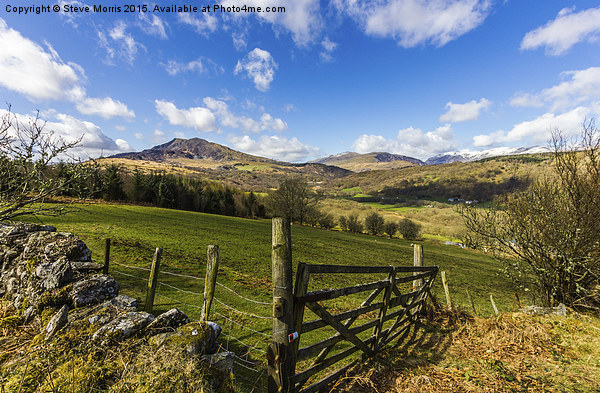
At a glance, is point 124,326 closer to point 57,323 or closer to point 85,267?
point 57,323

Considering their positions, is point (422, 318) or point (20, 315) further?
point (422, 318)

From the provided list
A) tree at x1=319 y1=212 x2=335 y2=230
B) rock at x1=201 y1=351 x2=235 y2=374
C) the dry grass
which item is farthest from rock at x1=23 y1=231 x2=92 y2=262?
tree at x1=319 y1=212 x2=335 y2=230

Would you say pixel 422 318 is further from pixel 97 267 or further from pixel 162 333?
pixel 97 267

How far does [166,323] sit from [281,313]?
1.91 m

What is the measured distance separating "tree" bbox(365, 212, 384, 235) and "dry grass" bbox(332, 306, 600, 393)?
5838cm

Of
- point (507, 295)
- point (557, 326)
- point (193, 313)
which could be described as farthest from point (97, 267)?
point (507, 295)

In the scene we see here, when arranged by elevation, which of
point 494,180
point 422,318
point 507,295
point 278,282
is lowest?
point 507,295

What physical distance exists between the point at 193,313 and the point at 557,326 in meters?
11.3

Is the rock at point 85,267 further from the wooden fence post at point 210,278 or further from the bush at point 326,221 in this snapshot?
the bush at point 326,221

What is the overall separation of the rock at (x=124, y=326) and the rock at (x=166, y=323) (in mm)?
129

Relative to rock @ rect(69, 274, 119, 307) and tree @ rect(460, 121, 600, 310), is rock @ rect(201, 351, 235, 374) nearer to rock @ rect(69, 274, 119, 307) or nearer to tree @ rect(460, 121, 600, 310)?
rock @ rect(69, 274, 119, 307)

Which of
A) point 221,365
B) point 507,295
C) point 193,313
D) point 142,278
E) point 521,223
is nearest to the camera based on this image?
point 221,365

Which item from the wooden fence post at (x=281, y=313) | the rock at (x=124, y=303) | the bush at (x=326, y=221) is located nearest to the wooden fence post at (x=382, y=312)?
the wooden fence post at (x=281, y=313)

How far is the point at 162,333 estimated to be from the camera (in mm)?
3766
